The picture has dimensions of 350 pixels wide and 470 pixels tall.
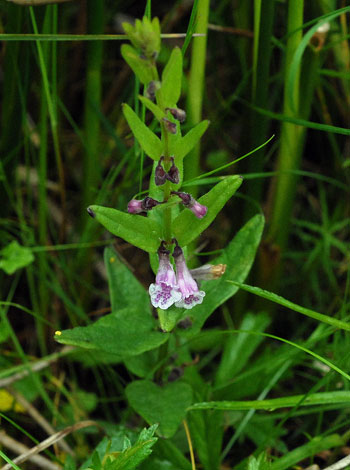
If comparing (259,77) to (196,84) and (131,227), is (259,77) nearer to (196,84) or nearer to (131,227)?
(196,84)

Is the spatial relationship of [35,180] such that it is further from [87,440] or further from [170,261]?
[170,261]

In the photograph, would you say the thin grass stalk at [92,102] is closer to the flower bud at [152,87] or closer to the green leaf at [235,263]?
the green leaf at [235,263]

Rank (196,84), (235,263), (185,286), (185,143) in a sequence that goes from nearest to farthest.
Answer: (185,143) < (185,286) < (235,263) < (196,84)

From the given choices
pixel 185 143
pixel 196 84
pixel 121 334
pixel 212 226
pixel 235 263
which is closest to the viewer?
pixel 185 143

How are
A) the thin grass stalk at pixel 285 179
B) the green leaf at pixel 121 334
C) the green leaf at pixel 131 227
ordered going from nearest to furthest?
the green leaf at pixel 131 227
the green leaf at pixel 121 334
the thin grass stalk at pixel 285 179

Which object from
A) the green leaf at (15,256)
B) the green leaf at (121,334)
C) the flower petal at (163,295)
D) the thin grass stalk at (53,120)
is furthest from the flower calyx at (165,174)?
the green leaf at (15,256)

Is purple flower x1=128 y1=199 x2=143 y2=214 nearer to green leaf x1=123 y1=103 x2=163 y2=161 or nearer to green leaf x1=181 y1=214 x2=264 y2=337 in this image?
green leaf x1=123 y1=103 x2=163 y2=161

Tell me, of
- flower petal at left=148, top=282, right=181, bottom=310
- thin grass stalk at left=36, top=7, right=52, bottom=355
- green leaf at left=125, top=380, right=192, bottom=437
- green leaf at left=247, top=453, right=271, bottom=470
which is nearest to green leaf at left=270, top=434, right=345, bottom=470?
green leaf at left=247, top=453, right=271, bottom=470

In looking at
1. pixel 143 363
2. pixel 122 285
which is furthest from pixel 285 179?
pixel 143 363
